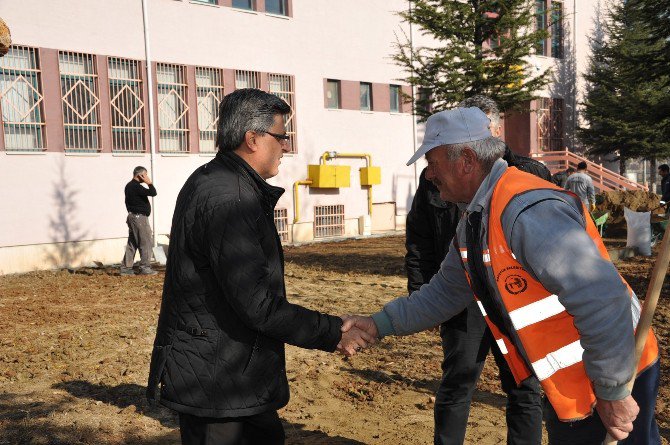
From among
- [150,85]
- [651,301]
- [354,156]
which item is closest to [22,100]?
[150,85]

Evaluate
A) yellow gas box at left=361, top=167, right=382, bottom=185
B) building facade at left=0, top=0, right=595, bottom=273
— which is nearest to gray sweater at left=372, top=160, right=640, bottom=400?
building facade at left=0, top=0, right=595, bottom=273

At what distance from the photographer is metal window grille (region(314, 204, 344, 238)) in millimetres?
20727

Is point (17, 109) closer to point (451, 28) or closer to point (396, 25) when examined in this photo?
point (451, 28)

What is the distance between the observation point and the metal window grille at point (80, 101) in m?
15.2

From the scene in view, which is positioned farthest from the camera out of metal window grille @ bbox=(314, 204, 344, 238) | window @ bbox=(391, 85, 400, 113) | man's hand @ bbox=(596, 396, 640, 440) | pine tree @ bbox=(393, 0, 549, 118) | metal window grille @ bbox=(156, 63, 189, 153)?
window @ bbox=(391, 85, 400, 113)

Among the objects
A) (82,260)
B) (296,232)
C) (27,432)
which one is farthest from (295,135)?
(27,432)

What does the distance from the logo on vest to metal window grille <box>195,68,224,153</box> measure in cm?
1582

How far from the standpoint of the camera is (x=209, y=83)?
17.8 metres

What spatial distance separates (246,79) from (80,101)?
481 centimetres

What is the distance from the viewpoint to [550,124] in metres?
29.0

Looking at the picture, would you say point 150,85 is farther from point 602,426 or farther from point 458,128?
point 602,426

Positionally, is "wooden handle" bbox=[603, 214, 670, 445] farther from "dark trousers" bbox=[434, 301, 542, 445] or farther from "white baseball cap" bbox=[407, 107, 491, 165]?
A: "dark trousers" bbox=[434, 301, 542, 445]

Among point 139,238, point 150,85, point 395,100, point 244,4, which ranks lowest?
point 139,238

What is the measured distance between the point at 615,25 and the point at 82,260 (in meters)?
25.7
